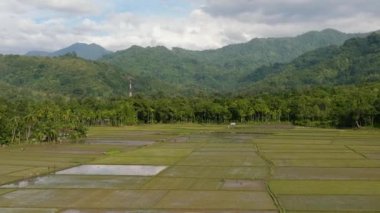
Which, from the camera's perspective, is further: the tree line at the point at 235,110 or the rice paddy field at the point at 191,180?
the tree line at the point at 235,110

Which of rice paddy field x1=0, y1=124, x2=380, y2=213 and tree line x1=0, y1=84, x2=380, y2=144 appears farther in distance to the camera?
tree line x1=0, y1=84, x2=380, y2=144

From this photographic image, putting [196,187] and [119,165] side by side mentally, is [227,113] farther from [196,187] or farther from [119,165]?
[196,187]

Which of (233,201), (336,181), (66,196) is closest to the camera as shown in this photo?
(233,201)

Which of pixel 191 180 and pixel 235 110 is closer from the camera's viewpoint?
pixel 191 180

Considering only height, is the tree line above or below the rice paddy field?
above

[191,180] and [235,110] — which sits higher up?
[235,110]

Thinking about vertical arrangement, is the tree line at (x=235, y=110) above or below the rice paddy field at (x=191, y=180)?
above

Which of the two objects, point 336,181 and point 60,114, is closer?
point 336,181

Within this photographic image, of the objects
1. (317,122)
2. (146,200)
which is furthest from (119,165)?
(317,122)
